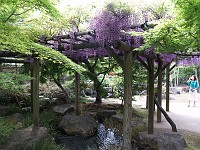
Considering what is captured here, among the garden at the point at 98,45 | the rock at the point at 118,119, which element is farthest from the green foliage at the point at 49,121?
the rock at the point at 118,119

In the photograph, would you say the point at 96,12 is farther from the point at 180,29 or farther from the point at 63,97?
the point at 63,97

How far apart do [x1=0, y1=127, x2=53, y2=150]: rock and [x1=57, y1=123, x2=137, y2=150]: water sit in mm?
797

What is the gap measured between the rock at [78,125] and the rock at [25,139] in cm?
134

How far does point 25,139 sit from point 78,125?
6.78ft

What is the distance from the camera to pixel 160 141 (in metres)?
4.54

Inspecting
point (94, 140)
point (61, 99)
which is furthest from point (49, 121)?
point (61, 99)

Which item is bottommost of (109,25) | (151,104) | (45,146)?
(45,146)

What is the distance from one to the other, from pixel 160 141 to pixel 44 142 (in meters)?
2.33

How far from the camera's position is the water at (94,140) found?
5429mm

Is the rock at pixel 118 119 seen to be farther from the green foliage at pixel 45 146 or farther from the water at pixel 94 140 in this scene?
the green foliage at pixel 45 146

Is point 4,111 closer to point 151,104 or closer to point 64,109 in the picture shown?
point 64,109

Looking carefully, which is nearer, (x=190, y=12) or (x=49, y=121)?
(x=190, y=12)

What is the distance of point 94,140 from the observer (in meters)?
5.93

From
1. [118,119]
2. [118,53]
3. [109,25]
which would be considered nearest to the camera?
[109,25]
